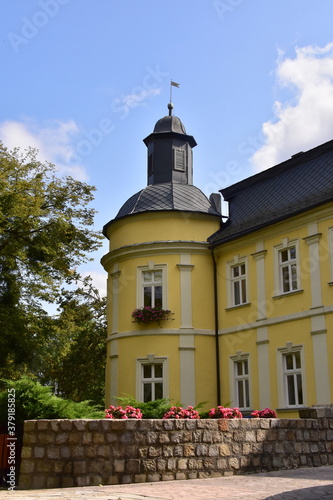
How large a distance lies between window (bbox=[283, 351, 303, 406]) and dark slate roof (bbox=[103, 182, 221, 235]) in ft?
21.1

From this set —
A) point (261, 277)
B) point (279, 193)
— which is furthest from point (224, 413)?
point (279, 193)

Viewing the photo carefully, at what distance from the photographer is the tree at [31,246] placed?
21734 millimetres

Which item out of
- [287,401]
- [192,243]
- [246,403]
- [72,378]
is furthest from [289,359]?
[72,378]

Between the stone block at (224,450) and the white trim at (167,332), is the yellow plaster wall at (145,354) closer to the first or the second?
the white trim at (167,332)

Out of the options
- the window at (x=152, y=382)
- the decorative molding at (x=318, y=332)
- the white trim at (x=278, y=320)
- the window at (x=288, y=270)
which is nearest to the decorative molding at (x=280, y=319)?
the white trim at (x=278, y=320)

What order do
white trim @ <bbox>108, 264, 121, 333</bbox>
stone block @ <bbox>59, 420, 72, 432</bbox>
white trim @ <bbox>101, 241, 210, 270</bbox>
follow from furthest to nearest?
white trim @ <bbox>108, 264, 121, 333</bbox> < white trim @ <bbox>101, 241, 210, 270</bbox> < stone block @ <bbox>59, 420, 72, 432</bbox>

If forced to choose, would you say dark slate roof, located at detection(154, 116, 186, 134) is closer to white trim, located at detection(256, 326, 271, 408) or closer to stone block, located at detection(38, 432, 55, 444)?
white trim, located at detection(256, 326, 271, 408)

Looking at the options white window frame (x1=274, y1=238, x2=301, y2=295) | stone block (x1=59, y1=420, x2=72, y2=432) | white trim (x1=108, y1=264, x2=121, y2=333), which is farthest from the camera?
white trim (x1=108, y1=264, x2=121, y2=333)

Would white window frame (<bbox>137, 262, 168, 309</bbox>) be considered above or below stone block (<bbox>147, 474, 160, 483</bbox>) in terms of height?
above

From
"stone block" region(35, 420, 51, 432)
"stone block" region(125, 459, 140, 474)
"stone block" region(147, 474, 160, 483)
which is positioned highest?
"stone block" region(35, 420, 51, 432)

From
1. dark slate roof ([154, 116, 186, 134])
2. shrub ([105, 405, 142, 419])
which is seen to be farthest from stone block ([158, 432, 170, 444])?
dark slate roof ([154, 116, 186, 134])

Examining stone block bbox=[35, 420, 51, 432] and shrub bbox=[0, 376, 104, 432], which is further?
shrub bbox=[0, 376, 104, 432]

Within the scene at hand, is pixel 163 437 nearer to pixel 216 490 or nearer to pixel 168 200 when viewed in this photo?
pixel 216 490

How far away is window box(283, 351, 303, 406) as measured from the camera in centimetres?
1742
